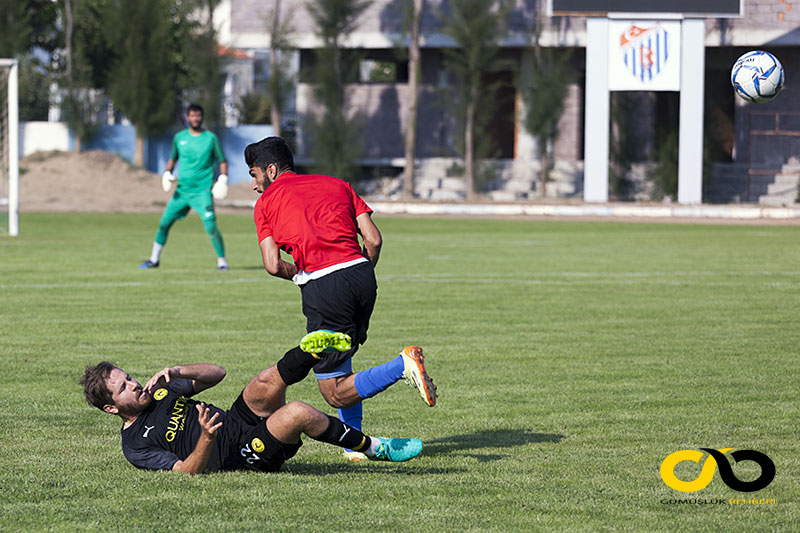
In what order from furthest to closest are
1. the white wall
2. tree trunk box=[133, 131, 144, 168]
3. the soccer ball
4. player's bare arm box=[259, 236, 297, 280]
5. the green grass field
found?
the white wall → tree trunk box=[133, 131, 144, 168] → the soccer ball → player's bare arm box=[259, 236, 297, 280] → the green grass field

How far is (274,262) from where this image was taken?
21.7 ft

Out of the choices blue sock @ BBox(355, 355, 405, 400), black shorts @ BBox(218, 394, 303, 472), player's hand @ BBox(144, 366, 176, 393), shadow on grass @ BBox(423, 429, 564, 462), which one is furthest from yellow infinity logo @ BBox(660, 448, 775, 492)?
player's hand @ BBox(144, 366, 176, 393)

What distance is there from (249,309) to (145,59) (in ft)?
114

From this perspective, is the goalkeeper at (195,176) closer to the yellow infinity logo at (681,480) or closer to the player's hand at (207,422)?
the player's hand at (207,422)

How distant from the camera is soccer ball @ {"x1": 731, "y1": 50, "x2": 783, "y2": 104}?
12133mm

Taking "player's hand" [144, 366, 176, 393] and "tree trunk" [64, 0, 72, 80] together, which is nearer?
"player's hand" [144, 366, 176, 393]

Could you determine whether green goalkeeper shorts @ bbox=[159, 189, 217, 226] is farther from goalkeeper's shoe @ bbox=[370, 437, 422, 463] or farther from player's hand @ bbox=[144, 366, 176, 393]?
goalkeeper's shoe @ bbox=[370, 437, 422, 463]

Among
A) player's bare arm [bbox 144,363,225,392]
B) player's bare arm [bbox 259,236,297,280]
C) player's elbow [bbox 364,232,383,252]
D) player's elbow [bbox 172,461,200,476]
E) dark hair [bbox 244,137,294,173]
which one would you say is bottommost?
player's elbow [bbox 172,461,200,476]

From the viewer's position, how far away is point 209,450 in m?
6.02

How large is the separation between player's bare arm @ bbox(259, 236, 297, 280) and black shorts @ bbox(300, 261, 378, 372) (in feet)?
0.47

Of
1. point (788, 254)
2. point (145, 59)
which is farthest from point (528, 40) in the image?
point (788, 254)

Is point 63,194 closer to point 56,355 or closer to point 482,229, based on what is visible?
point 482,229

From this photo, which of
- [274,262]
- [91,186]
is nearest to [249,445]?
[274,262]

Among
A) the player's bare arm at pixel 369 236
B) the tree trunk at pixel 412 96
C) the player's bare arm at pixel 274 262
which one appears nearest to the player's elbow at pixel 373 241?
the player's bare arm at pixel 369 236
